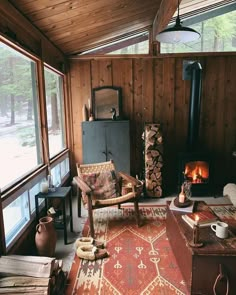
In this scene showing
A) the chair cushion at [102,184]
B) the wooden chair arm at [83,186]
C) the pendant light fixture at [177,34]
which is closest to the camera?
the pendant light fixture at [177,34]

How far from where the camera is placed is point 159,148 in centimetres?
419

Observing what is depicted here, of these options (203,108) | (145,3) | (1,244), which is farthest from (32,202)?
(203,108)

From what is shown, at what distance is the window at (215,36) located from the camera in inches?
176

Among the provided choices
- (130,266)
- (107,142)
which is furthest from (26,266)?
(107,142)

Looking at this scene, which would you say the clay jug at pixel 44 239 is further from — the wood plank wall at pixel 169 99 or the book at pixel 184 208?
the wood plank wall at pixel 169 99

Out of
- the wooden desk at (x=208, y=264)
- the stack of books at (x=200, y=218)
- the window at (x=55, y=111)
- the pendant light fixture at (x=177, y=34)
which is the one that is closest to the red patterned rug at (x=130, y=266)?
the wooden desk at (x=208, y=264)

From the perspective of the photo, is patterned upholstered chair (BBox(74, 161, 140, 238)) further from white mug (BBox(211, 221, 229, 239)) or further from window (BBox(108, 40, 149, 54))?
window (BBox(108, 40, 149, 54))

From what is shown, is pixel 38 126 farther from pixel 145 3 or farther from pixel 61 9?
pixel 145 3

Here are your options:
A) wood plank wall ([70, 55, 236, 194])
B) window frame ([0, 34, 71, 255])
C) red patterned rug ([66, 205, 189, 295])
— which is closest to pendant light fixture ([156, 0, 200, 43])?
window frame ([0, 34, 71, 255])

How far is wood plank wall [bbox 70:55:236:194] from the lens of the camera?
4598 millimetres

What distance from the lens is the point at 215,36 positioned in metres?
4.51

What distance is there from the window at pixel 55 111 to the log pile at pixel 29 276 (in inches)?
76.1

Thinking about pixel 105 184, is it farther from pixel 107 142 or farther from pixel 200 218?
pixel 200 218

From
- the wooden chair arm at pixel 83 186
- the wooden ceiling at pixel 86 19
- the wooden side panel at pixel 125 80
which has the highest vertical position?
the wooden ceiling at pixel 86 19
